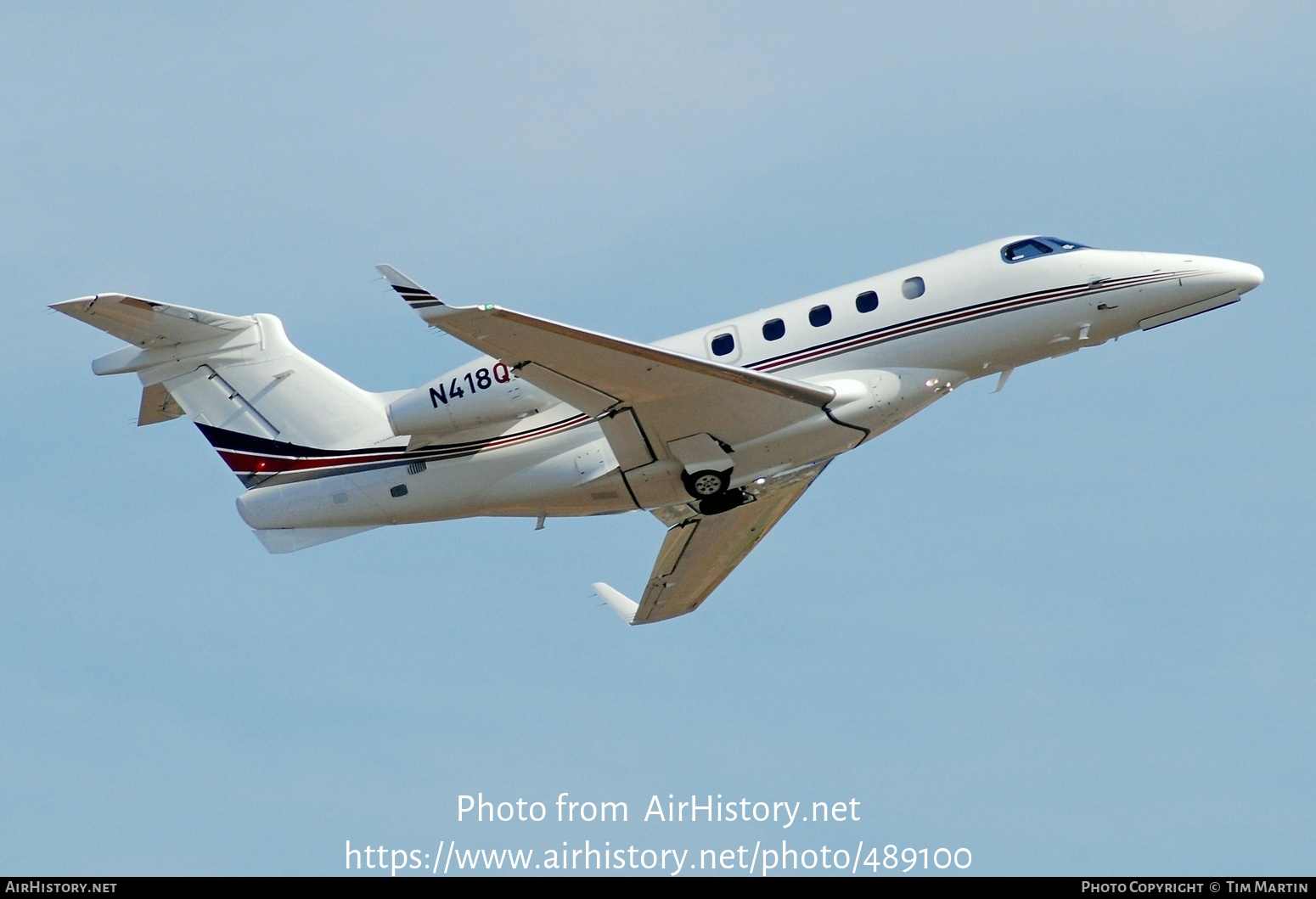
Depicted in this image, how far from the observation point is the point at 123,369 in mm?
23312

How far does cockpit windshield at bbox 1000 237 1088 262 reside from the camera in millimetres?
21969

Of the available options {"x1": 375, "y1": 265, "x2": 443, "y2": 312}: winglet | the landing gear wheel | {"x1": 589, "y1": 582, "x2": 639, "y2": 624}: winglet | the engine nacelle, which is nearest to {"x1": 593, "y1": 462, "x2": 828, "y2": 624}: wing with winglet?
{"x1": 589, "y1": 582, "x2": 639, "y2": 624}: winglet

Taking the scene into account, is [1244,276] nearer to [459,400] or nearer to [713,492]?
[713,492]

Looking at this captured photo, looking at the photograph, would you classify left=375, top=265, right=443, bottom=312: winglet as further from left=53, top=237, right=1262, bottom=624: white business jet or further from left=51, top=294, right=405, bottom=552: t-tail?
left=51, top=294, right=405, bottom=552: t-tail

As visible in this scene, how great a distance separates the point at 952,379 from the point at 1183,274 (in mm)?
3556

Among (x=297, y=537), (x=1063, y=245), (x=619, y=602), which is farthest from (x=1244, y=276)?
(x=297, y=537)

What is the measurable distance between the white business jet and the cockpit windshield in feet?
0.09

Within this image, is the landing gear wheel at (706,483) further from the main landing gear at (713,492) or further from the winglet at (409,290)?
the winglet at (409,290)

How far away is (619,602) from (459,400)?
6851mm

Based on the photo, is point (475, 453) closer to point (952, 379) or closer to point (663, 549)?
point (663, 549)

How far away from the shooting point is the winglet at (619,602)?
26.8 m

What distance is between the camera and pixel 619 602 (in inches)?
1067

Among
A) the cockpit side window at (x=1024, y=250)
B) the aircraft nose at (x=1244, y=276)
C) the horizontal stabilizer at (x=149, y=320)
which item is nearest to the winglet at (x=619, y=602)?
the horizontal stabilizer at (x=149, y=320)

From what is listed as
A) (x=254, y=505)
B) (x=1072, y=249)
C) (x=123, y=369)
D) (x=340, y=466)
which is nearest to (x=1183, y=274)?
(x=1072, y=249)
